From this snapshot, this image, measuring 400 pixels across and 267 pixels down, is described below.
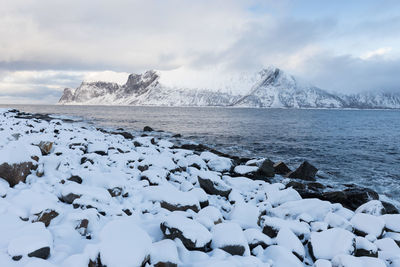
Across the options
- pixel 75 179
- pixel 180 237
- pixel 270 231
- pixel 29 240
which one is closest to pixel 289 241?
Result: pixel 270 231

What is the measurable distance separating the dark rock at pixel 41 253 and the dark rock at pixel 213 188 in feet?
22.6

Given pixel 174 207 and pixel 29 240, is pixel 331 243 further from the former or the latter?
pixel 29 240

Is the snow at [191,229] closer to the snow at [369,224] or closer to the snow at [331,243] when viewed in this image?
the snow at [331,243]

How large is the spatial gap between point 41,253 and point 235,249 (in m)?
3.81

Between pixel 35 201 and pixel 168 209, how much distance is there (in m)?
3.48

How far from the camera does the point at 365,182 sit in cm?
1554

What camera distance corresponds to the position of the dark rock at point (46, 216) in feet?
19.0

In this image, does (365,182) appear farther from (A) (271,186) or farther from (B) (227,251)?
(B) (227,251)

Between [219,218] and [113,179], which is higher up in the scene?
[113,179]

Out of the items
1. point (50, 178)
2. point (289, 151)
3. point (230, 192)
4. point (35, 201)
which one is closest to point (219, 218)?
point (230, 192)

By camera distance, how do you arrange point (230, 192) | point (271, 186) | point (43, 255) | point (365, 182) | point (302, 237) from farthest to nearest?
point (365, 182) → point (271, 186) → point (230, 192) → point (302, 237) → point (43, 255)

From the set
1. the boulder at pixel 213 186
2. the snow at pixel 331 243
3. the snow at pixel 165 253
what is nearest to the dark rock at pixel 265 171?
the boulder at pixel 213 186

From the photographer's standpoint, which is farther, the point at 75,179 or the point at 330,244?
the point at 75,179

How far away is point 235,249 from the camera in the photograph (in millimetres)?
5758
